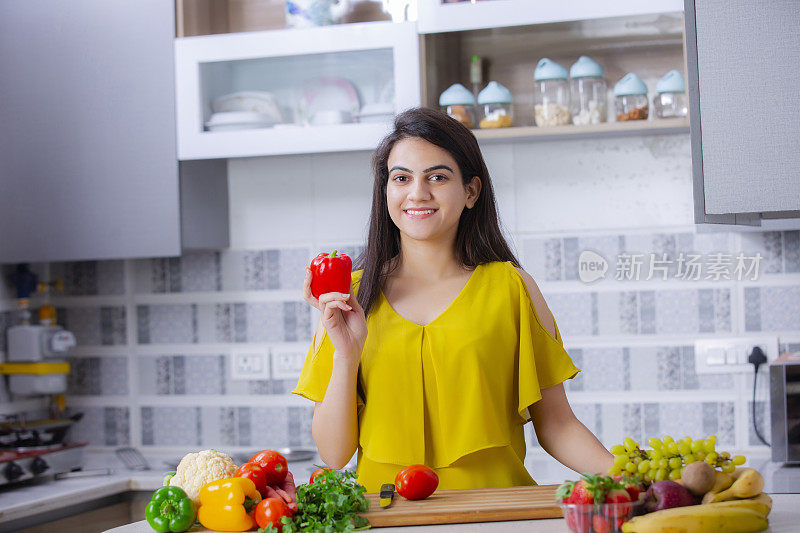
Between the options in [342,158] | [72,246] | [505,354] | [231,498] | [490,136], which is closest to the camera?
Answer: [231,498]

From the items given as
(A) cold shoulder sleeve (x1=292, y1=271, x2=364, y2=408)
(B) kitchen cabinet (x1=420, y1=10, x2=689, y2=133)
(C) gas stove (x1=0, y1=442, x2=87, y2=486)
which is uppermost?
(B) kitchen cabinet (x1=420, y1=10, x2=689, y2=133)

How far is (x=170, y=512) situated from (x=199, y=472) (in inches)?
3.0

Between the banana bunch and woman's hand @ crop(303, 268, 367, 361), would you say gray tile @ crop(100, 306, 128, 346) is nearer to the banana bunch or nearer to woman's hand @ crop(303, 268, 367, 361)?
woman's hand @ crop(303, 268, 367, 361)

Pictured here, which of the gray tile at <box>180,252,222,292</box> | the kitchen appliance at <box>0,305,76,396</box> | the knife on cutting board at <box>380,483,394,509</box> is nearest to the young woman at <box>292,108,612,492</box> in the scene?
the knife on cutting board at <box>380,483,394,509</box>

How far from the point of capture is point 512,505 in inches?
53.1

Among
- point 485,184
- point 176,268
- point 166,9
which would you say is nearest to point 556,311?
point 485,184

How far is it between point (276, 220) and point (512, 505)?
1.72 metres

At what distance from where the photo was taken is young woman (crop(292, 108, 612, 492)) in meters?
1.63

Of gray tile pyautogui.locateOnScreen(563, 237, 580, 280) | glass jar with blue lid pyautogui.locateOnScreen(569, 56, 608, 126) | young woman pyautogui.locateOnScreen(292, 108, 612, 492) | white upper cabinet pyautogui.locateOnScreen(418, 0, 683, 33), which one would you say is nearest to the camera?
young woman pyautogui.locateOnScreen(292, 108, 612, 492)

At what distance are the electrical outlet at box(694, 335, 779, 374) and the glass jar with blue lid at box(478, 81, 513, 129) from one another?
881 millimetres

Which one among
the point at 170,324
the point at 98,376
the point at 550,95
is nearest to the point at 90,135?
the point at 170,324

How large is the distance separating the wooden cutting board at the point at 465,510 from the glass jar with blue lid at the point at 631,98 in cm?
138

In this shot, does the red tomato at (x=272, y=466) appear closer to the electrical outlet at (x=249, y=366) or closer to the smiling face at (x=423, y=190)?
the smiling face at (x=423, y=190)

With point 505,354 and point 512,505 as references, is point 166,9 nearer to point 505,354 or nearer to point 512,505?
point 505,354
